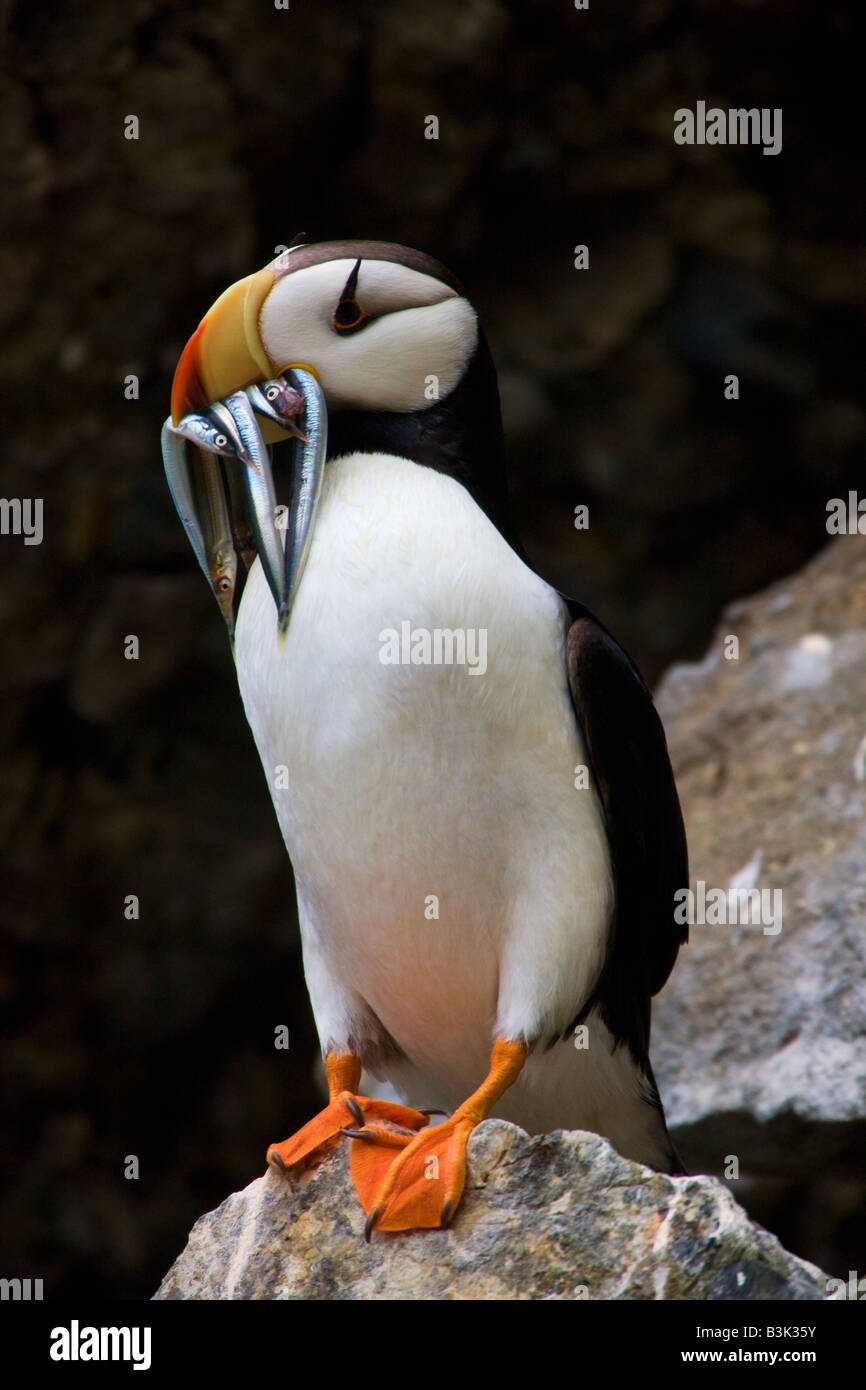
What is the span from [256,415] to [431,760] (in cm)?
72

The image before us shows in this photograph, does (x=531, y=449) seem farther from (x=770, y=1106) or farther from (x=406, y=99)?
(x=770, y=1106)

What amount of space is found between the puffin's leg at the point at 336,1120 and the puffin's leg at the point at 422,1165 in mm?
52

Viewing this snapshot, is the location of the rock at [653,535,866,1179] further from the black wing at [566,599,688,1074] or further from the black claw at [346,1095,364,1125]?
the black claw at [346,1095,364,1125]

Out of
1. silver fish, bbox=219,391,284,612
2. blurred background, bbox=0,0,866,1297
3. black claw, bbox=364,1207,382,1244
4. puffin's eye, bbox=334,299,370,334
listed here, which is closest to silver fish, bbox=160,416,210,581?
silver fish, bbox=219,391,284,612

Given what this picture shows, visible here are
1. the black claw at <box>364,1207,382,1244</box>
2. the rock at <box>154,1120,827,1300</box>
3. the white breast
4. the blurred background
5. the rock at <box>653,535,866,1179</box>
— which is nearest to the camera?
the rock at <box>154,1120,827,1300</box>

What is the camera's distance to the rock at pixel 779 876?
3.87 m

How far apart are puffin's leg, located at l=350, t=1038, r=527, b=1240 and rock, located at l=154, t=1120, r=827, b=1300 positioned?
0.03m

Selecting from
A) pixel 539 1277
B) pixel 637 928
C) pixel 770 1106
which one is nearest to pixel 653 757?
pixel 637 928

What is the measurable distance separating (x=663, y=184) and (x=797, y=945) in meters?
2.75

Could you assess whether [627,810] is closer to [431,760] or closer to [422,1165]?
[431,760]

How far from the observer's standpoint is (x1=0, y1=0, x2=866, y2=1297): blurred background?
15.6 feet

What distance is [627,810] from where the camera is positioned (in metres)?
2.85

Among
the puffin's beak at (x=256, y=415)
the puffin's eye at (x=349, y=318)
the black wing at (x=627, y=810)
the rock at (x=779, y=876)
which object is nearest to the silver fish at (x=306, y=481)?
the puffin's beak at (x=256, y=415)
